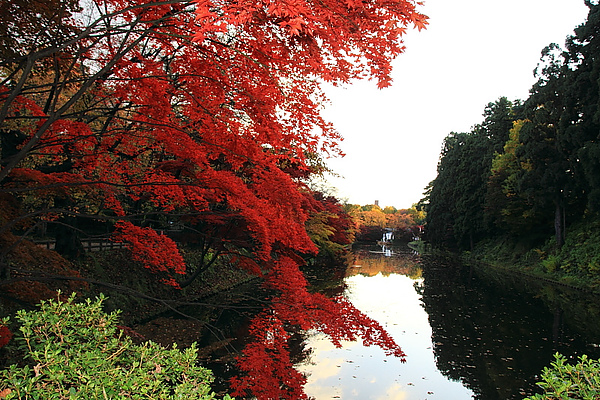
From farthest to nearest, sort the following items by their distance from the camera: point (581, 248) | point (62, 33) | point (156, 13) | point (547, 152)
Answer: point (547, 152)
point (581, 248)
point (62, 33)
point (156, 13)

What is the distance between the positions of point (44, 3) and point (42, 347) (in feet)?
15.3

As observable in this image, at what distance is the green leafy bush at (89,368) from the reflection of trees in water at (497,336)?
23.8ft

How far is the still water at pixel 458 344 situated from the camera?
27.1ft

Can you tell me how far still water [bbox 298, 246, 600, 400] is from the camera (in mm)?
8258

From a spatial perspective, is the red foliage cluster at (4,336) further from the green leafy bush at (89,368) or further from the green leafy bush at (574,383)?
the green leafy bush at (574,383)

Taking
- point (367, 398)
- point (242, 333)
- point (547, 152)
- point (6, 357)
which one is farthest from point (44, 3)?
point (547, 152)

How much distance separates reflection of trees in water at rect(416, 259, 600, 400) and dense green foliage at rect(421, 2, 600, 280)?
5249 mm

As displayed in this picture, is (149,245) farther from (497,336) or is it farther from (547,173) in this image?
(547,173)

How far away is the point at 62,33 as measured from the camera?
18.4 feet

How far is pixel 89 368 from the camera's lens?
2561mm

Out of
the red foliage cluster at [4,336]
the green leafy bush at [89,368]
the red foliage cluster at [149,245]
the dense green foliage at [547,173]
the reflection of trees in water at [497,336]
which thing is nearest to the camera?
the green leafy bush at [89,368]

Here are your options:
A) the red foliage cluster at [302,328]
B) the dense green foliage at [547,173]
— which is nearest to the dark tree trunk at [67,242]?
the red foliage cluster at [302,328]

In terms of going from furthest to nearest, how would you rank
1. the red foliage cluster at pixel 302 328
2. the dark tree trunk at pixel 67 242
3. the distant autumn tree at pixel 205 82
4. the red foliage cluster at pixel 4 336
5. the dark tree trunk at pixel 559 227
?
the dark tree trunk at pixel 559 227, the dark tree trunk at pixel 67 242, the red foliage cluster at pixel 302 328, the red foliage cluster at pixel 4 336, the distant autumn tree at pixel 205 82

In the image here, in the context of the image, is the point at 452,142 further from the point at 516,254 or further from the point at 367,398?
the point at 367,398
